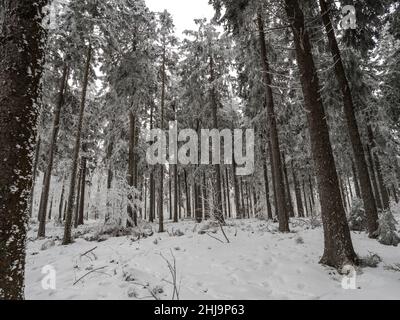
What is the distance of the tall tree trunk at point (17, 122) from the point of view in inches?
Result: 118

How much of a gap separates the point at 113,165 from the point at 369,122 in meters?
17.0

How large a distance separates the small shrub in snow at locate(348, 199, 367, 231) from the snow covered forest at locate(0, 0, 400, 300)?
0.15ft

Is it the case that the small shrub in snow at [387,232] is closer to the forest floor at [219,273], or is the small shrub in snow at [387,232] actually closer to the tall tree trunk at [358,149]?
the forest floor at [219,273]

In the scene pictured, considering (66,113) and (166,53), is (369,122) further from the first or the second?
(66,113)

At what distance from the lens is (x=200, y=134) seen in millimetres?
22469

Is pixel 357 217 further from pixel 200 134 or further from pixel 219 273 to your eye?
pixel 200 134

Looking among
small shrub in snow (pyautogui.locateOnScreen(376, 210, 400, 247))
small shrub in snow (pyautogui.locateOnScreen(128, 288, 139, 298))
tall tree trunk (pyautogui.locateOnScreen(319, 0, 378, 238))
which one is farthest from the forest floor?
tall tree trunk (pyautogui.locateOnScreen(319, 0, 378, 238))

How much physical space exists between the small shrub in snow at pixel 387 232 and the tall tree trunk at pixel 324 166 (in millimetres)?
3167

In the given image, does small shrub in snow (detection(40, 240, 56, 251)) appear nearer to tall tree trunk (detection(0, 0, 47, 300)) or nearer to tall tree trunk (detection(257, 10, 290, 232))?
tall tree trunk (detection(0, 0, 47, 300))

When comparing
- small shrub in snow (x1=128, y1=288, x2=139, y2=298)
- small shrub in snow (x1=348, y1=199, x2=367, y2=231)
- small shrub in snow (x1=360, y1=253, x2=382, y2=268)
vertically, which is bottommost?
A: small shrub in snow (x1=128, y1=288, x2=139, y2=298)

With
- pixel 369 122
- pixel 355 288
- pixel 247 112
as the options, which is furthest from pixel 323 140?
pixel 369 122
